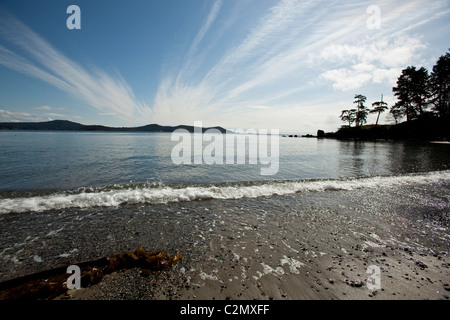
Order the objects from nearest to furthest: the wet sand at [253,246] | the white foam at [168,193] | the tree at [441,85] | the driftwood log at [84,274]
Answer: the driftwood log at [84,274]
the wet sand at [253,246]
the white foam at [168,193]
the tree at [441,85]

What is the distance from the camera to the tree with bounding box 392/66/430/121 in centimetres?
6159

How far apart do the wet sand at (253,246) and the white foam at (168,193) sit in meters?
0.83

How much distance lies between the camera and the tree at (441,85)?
5714 centimetres

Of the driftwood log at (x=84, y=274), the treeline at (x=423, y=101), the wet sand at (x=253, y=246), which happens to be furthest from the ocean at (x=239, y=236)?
the treeline at (x=423, y=101)

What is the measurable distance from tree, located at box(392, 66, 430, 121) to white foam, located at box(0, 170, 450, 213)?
246ft

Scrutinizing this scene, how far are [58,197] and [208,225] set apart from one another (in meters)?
8.77

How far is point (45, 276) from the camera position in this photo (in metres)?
4.09

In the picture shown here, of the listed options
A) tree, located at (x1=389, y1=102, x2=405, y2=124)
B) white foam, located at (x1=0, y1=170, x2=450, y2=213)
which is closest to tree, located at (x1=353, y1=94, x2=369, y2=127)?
tree, located at (x1=389, y1=102, x2=405, y2=124)

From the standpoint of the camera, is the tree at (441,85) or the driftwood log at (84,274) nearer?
the driftwood log at (84,274)

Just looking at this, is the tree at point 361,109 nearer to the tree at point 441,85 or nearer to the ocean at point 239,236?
the tree at point 441,85
